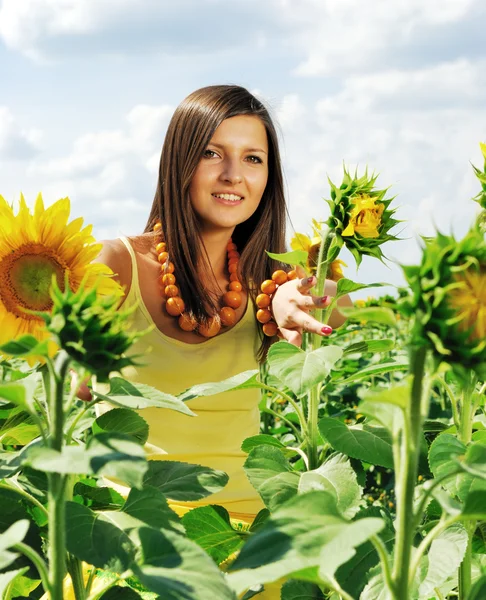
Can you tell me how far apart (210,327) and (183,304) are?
0.11 m

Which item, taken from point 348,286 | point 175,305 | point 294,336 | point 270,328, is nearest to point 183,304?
point 175,305

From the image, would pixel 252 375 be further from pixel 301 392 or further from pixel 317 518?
pixel 317 518

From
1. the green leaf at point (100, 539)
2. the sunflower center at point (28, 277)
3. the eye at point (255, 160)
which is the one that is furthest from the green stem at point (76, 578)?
the eye at point (255, 160)

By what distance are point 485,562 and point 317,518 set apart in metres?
Answer: 0.84

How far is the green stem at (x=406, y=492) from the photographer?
2.68 feet

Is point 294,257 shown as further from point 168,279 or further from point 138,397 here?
point 168,279

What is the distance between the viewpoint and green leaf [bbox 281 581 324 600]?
133cm

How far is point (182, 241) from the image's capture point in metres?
2.63

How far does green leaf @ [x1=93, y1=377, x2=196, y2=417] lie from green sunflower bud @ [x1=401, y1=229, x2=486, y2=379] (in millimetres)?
333

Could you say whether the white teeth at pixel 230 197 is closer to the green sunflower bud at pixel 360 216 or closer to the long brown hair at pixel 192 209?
the long brown hair at pixel 192 209

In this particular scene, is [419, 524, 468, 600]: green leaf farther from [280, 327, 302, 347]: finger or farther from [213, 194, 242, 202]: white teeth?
[213, 194, 242, 202]: white teeth

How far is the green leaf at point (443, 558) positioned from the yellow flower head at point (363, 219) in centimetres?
60

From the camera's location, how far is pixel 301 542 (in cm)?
80

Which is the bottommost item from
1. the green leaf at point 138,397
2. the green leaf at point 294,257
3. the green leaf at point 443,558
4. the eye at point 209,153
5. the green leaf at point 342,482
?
the green leaf at point 443,558
